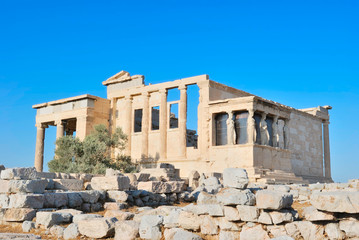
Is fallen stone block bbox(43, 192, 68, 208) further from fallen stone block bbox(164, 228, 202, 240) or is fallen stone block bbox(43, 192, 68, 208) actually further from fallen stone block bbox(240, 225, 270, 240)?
fallen stone block bbox(240, 225, 270, 240)

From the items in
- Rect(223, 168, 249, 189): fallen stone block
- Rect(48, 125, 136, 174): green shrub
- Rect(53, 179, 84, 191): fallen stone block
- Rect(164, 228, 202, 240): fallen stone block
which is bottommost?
Rect(164, 228, 202, 240): fallen stone block

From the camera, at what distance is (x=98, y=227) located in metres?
7.74

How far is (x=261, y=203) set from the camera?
268 inches

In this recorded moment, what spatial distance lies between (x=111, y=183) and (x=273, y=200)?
5878 millimetres

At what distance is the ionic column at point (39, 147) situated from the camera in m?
28.6

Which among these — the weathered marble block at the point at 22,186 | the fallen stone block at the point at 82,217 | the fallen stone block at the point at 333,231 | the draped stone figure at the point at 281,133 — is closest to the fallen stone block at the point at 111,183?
the weathered marble block at the point at 22,186

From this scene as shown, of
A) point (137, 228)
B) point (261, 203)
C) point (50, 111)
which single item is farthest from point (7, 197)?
point (50, 111)

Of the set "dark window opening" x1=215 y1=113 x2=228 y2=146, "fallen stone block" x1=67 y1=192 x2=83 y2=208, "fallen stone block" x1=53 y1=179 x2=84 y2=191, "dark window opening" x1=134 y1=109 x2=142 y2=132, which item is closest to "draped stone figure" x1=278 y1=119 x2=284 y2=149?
"dark window opening" x1=215 y1=113 x2=228 y2=146

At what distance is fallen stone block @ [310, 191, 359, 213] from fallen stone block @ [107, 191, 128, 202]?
6.15 m

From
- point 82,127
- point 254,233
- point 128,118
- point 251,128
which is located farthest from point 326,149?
point 254,233

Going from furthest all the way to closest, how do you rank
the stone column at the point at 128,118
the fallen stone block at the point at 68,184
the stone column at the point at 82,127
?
the stone column at the point at 128,118
the stone column at the point at 82,127
the fallen stone block at the point at 68,184

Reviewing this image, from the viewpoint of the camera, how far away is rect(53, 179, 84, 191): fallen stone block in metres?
11.9

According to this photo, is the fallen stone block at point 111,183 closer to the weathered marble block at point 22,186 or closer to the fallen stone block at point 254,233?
the weathered marble block at point 22,186

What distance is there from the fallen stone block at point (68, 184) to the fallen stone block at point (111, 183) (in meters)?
0.68
